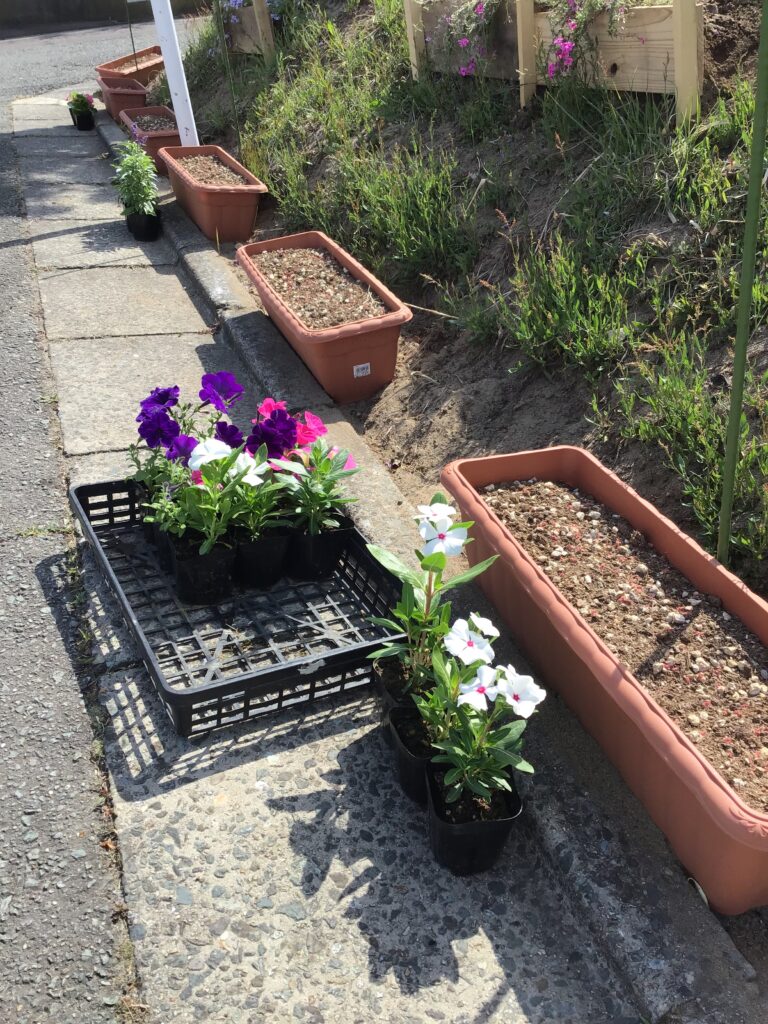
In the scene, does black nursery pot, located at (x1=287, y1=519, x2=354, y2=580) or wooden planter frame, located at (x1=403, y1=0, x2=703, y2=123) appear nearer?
black nursery pot, located at (x1=287, y1=519, x2=354, y2=580)

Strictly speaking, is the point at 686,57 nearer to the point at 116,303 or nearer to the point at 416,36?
the point at 416,36

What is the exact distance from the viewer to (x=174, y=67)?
6121mm

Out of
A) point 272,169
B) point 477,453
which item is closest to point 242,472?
point 477,453

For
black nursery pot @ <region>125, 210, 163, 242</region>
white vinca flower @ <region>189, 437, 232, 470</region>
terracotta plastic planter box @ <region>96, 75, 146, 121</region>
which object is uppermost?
terracotta plastic planter box @ <region>96, 75, 146, 121</region>

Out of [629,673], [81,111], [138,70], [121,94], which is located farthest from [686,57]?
[138,70]

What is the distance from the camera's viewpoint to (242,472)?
253 centimetres

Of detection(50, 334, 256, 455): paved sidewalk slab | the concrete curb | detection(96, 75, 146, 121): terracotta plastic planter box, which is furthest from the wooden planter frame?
detection(96, 75, 146, 121): terracotta plastic planter box

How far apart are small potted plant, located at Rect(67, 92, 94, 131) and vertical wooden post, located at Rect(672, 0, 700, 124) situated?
670 cm

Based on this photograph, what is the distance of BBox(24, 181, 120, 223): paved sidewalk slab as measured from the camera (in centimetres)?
623

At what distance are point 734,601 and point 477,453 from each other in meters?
1.29

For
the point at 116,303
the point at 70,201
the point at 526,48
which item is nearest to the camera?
the point at 526,48

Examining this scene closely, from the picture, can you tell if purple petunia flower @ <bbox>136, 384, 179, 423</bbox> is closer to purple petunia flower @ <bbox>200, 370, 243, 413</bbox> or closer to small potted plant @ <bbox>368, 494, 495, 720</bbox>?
purple petunia flower @ <bbox>200, 370, 243, 413</bbox>

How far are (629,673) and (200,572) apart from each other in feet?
4.16

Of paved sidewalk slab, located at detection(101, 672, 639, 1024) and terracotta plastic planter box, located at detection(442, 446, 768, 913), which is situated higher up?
terracotta plastic planter box, located at detection(442, 446, 768, 913)
